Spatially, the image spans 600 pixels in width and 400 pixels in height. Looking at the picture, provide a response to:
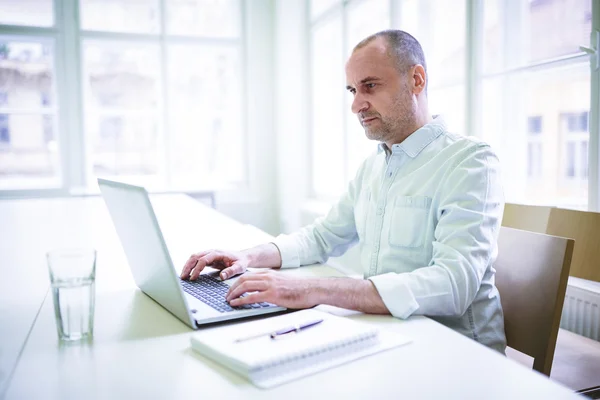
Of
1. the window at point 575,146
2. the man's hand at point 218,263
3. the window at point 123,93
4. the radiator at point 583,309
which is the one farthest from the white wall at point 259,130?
the man's hand at point 218,263

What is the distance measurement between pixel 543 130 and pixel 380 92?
1.17 meters

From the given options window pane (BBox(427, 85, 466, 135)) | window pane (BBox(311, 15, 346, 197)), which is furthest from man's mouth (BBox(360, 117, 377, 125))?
window pane (BBox(311, 15, 346, 197))

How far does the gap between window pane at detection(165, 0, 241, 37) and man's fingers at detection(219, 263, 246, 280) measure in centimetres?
419

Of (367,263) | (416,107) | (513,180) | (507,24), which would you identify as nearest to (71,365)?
(367,263)

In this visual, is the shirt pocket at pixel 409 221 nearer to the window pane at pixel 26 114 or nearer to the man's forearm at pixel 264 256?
the man's forearm at pixel 264 256

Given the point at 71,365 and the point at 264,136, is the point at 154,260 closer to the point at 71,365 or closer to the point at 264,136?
the point at 71,365

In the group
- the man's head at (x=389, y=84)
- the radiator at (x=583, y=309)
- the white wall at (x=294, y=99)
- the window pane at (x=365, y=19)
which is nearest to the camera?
the man's head at (x=389, y=84)

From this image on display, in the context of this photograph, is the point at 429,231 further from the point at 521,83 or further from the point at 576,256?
the point at 521,83

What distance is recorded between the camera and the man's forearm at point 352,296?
3.01 feet

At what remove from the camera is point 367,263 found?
4.48ft

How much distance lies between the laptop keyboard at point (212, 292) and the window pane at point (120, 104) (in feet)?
13.2

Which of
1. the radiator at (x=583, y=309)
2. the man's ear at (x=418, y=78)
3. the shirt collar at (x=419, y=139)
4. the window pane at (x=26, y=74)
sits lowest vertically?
the radiator at (x=583, y=309)

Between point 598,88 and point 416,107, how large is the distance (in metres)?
0.91

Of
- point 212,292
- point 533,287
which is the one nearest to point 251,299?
point 212,292
